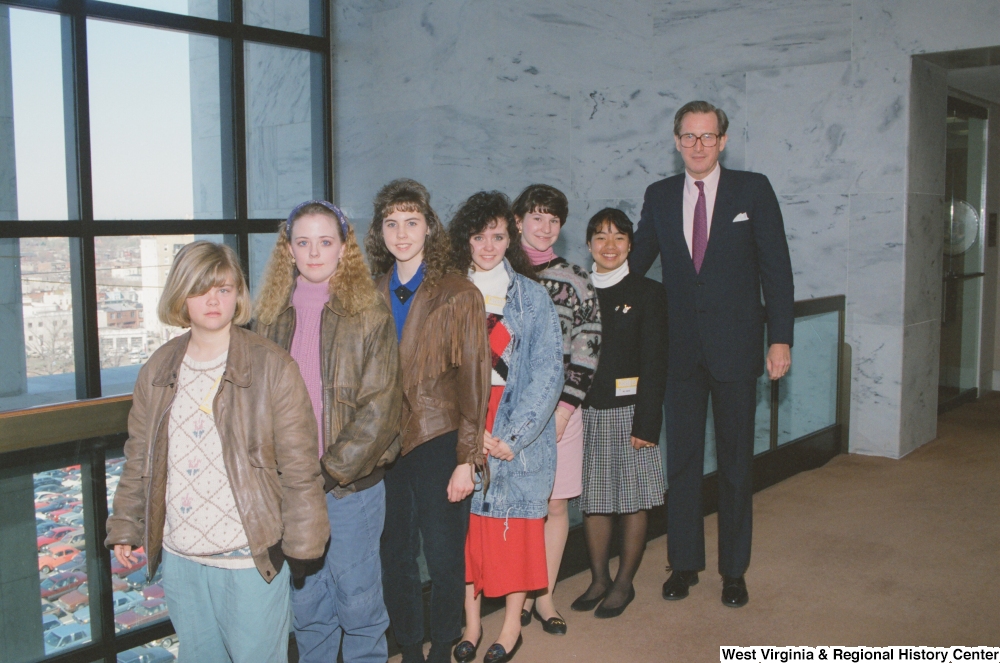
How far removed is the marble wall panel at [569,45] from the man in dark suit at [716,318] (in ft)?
11.2

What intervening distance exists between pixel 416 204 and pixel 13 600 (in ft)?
5.31

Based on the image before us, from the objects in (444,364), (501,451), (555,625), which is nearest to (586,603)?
(555,625)

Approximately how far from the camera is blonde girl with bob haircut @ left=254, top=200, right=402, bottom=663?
2.66 metres

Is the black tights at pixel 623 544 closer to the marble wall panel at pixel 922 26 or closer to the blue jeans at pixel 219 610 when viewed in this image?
the blue jeans at pixel 219 610

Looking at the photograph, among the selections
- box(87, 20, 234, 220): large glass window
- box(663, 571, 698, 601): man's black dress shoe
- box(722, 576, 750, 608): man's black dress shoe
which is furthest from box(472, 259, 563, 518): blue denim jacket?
box(87, 20, 234, 220): large glass window

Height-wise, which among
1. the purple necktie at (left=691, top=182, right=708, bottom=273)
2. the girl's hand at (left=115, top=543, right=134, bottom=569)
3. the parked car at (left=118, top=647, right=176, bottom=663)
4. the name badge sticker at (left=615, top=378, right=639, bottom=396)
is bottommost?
the parked car at (left=118, top=647, right=176, bottom=663)

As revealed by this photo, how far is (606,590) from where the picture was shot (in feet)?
12.3

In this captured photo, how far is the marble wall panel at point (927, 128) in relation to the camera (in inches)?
237

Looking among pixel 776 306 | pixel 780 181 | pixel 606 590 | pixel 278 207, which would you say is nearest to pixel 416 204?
pixel 776 306

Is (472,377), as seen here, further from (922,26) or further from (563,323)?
(922,26)

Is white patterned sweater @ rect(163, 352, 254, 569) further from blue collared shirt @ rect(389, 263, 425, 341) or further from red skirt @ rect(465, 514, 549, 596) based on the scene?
red skirt @ rect(465, 514, 549, 596)

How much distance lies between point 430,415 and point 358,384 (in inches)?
13.0

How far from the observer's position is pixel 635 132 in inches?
274

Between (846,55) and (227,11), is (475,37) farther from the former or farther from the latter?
(846,55)
